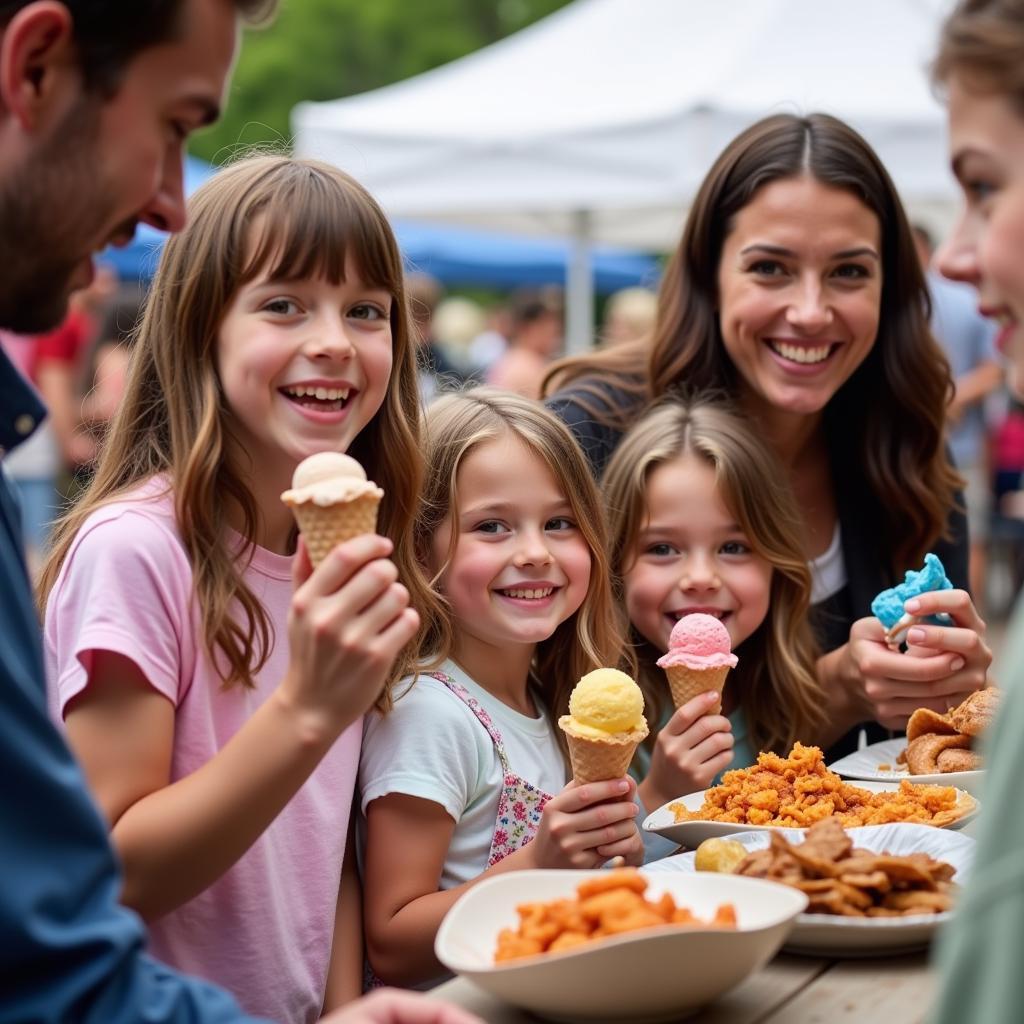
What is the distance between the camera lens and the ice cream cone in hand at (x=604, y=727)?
8.91 ft

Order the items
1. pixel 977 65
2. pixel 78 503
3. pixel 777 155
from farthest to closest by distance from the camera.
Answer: pixel 777 155
pixel 78 503
pixel 977 65

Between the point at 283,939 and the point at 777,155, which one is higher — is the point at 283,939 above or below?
below

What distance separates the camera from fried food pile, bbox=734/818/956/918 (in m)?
2.20

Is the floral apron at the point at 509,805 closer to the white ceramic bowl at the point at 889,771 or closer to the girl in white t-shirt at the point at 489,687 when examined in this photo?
the girl in white t-shirt at the point at 489,687

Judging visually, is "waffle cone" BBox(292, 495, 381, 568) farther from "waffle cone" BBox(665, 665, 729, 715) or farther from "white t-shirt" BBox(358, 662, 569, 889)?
"waffle cone" BBox(665, 665, 729, 715)

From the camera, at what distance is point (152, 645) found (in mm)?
2490

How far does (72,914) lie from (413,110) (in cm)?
750

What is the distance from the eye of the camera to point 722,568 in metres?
3.65

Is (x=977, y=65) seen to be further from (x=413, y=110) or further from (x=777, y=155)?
(x=413, y=110)

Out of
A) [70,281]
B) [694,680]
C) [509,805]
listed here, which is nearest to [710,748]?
[694,680]

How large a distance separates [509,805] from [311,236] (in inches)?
49.4

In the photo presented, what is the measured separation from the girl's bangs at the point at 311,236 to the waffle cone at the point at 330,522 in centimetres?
60

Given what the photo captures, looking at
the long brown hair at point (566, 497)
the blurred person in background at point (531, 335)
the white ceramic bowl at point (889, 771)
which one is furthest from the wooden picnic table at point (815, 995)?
the blurred person in background at point (531, 335)

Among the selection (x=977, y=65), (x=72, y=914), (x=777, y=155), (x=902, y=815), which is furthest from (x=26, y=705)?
(x=777, y=155)
